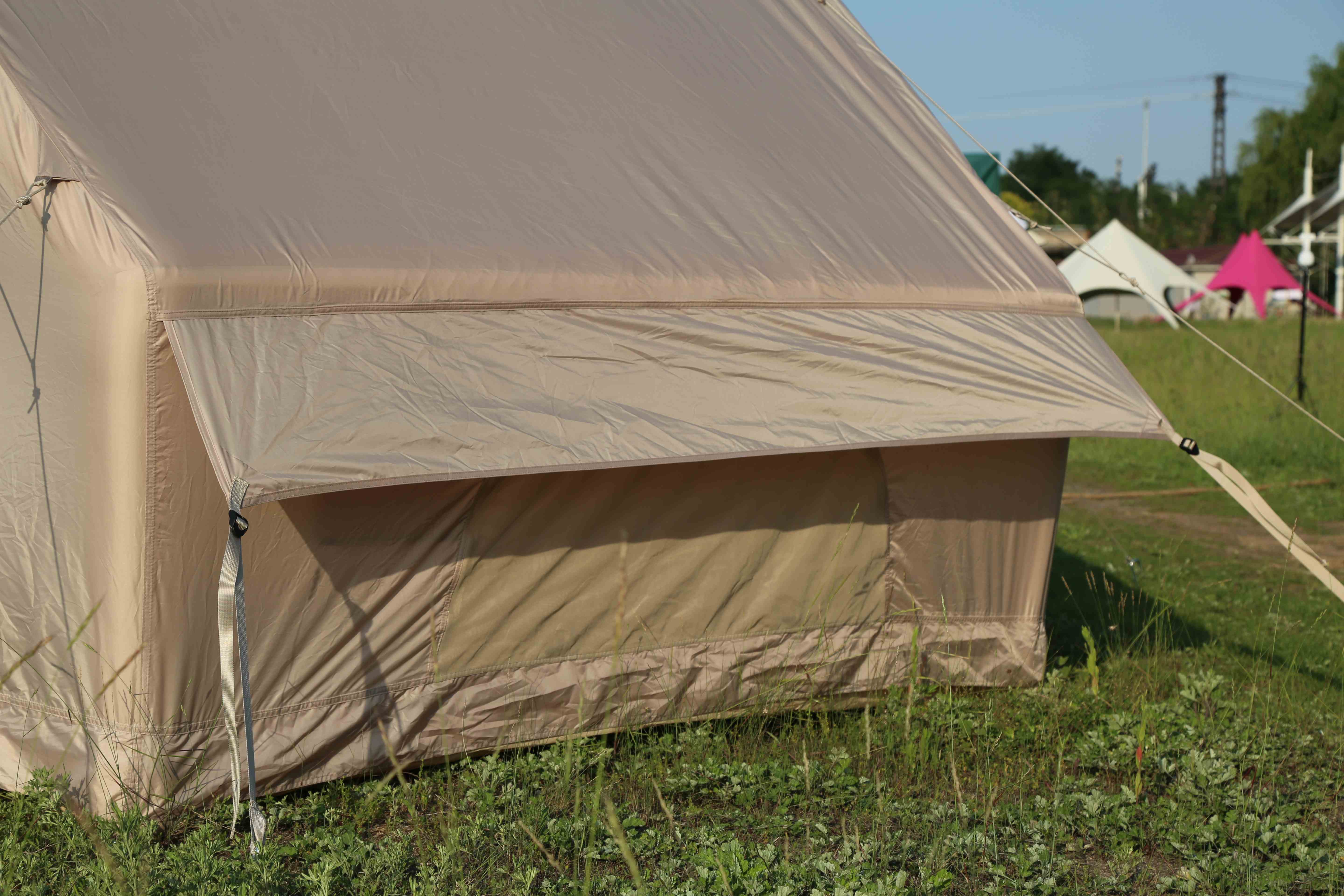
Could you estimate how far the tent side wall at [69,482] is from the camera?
2.48m

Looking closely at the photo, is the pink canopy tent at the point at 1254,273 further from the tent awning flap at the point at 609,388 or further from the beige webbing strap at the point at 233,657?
the beige webbing strap at the point at 233,657

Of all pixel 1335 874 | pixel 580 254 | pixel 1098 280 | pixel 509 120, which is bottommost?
pixel 1335 874

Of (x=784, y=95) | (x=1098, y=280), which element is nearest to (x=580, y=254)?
(x=784, y=95)

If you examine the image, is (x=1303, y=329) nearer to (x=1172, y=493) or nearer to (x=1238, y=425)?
(x=1238, y=425)

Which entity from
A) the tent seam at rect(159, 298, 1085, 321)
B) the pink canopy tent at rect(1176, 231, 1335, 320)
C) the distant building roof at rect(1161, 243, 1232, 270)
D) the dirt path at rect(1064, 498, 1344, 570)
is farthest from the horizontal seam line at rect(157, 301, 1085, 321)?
the distant building roof at rect(1161, 243, 1232, 270)

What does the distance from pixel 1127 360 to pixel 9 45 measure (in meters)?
11.4

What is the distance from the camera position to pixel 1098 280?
23.0 m

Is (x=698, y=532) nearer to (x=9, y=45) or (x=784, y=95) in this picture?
(x=784, y=95)

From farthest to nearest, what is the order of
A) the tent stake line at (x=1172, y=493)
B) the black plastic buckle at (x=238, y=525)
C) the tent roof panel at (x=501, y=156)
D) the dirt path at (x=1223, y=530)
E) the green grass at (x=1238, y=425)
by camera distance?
the green grass at (x=1238, y=425) < the tent stake line at (x=1172, y=493) < the dirt path at (x=1223, y=530) < the tent roof panel at (x=501, y=156) < the black plastic buckle at (x=238, y=525)

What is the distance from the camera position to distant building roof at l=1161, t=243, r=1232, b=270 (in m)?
35.0

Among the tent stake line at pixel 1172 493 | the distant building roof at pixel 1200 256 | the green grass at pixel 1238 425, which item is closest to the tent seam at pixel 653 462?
the green grass at pixel 1238 425

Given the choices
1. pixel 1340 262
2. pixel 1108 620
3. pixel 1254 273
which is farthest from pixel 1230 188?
pixel 1108 620

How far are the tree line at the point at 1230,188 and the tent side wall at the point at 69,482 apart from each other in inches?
893

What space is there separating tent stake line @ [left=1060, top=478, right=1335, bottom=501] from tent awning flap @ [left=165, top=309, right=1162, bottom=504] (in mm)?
4291
